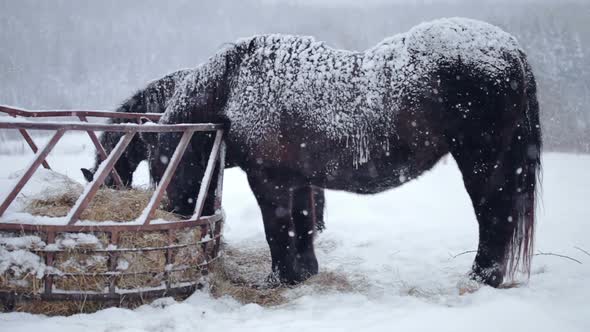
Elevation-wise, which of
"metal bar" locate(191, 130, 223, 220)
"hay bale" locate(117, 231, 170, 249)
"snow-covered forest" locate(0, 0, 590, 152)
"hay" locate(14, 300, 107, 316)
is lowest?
"hay" locate(14, 300, 107, 316)

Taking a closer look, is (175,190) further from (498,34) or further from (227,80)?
(498,34)

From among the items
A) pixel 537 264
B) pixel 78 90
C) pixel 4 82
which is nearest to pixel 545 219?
pixel 537 264

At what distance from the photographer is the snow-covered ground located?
94.0 inches

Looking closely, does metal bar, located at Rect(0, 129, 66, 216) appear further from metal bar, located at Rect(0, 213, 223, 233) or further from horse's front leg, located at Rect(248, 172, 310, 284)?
horse's front leg, located at Rect(248, 172, 310, 284)

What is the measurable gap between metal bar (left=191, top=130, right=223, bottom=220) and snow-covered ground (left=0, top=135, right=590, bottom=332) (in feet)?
2.06

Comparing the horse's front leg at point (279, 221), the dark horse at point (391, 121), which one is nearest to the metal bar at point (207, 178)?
the dark horse at point (391, 121)

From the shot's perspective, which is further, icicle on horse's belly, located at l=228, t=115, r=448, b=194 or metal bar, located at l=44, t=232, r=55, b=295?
icicle on horse's belly, located at l=228, t=115, r=448, b=194

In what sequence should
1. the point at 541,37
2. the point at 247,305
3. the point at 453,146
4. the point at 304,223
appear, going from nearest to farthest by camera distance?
the point at 247,305, the point at 453,146, the point at 304,223, the point at 541,37

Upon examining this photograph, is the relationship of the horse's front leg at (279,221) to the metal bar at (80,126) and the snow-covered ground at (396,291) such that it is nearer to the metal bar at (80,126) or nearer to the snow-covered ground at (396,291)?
the snow-covered ground at (396,291)

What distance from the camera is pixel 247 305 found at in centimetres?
293

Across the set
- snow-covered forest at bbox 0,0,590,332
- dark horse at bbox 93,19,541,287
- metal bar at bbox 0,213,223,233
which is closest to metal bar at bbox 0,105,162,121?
snow-covered forest at bbox 0,0,590,332

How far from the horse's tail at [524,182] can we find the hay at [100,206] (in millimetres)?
2570

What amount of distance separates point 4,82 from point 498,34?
38384 mm

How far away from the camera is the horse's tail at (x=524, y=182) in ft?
10.2
